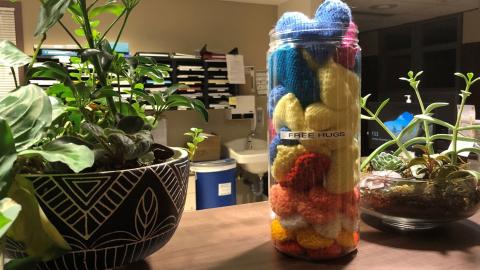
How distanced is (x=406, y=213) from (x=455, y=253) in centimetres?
9

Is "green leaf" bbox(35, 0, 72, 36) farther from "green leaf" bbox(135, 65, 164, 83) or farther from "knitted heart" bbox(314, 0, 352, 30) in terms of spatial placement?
"knitted heart" bbox(314, 0, 352, 30)

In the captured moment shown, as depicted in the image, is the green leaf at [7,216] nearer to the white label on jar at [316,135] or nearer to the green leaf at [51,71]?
the green leaf at [51,71]

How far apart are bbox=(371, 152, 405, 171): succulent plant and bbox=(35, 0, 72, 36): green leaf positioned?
55 centimetres

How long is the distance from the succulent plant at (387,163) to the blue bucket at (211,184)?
8.07 ft

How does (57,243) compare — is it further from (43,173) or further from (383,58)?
(383,58)

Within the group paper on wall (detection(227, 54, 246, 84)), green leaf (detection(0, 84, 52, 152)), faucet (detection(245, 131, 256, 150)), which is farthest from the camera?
faucet (detection(245, 131, 256, 150))

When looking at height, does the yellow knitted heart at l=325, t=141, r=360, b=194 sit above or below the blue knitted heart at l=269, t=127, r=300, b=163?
below

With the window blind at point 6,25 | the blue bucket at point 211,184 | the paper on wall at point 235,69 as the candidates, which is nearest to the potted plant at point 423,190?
the blue bucket at point 211,184

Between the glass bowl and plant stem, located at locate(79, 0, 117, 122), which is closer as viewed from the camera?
plant stem, located at locate(79, 0, 117, 122)

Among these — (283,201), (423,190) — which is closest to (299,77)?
(283,201)

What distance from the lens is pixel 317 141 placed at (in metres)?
0.50

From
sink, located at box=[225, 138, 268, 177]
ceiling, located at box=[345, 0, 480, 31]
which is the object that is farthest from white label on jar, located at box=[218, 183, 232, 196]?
ceiling, located at box=[345, 0, 480, 31]

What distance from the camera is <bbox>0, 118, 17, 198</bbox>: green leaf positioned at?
0.97 feet

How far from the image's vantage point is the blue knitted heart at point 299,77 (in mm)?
505
